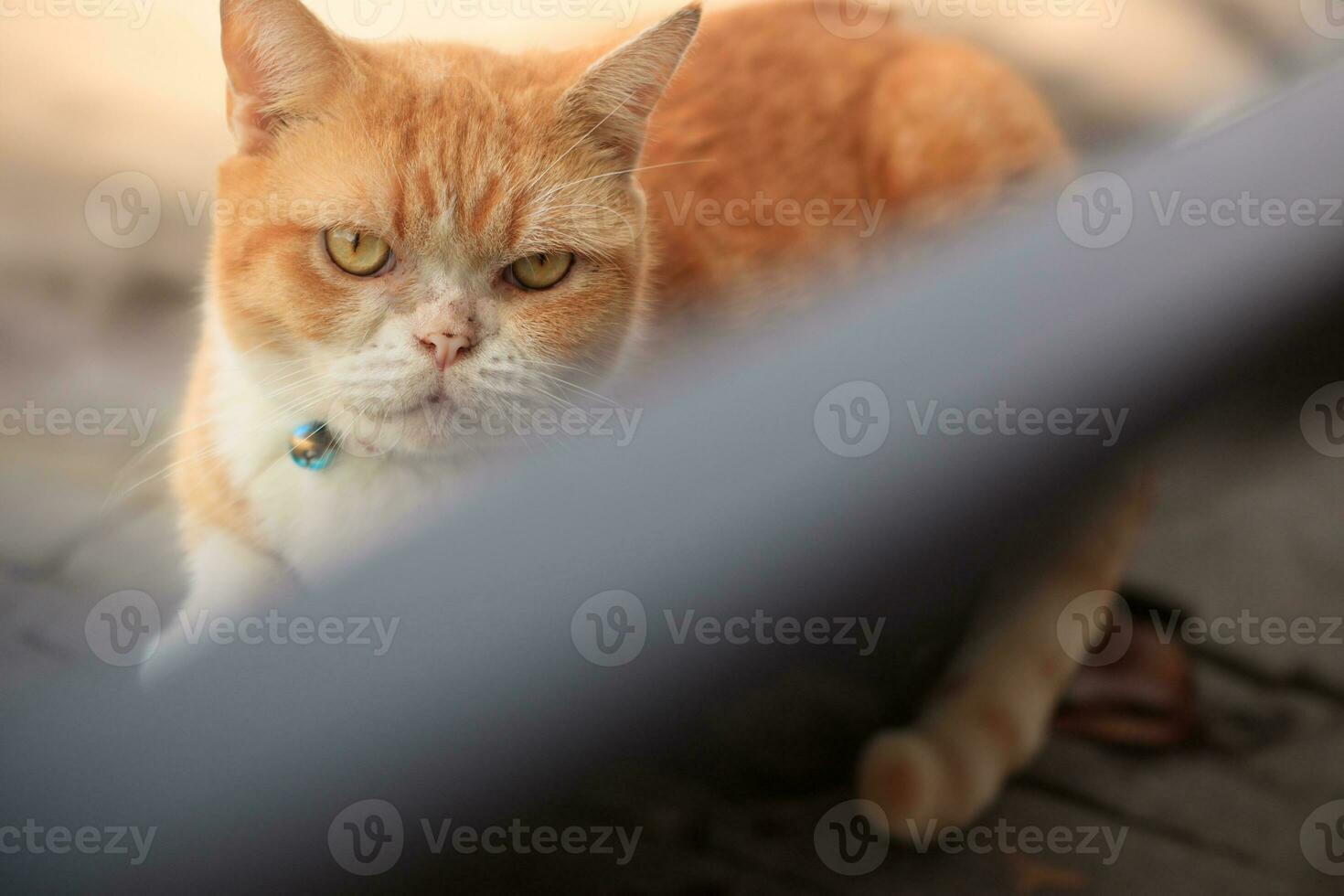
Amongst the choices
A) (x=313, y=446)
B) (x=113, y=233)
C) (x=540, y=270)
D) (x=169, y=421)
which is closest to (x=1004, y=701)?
(x=540, y=270)

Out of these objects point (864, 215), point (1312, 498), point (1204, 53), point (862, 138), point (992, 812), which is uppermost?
point (1204, 53)

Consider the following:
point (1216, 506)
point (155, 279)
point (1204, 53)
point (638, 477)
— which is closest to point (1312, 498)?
point (1216, 506)

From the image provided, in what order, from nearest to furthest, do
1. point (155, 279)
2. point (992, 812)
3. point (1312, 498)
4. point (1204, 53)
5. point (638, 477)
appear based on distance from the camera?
1. point (638, 477)
2. point (992, 812)
3. point (1312, 498)
4. point (155, 279)
5. point (1204, 53)

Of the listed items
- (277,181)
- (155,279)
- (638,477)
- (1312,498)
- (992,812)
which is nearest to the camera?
(638,477)

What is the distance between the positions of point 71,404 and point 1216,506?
1.72 m

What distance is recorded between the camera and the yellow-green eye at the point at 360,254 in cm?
103

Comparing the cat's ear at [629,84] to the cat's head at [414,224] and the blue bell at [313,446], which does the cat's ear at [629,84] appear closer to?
the cat's head at [414,224]

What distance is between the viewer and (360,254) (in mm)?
1035

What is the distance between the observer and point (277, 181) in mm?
1074

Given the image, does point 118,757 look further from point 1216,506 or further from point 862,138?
point 1216,506

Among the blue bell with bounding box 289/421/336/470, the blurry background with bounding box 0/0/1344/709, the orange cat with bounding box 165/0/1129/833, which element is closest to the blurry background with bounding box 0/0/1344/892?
the blurry background with bounding box 0/0/1344/709

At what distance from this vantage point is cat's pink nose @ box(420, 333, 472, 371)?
3.28ft

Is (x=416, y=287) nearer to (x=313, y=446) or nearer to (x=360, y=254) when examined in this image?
(x=360, y=254)

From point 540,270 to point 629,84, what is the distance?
0.71ft
